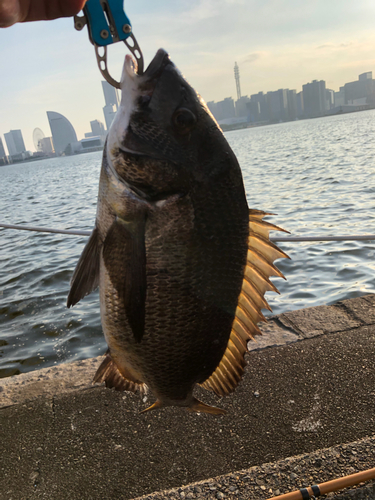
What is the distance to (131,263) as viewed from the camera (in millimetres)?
1504

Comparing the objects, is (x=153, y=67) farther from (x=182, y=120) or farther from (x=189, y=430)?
(x=189, y=430)

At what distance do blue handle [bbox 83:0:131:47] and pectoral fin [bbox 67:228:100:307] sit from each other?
69 cm

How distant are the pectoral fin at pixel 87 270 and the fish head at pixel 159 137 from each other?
1.01 ft

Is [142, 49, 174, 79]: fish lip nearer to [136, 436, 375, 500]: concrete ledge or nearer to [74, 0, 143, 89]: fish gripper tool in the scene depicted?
[74, 0, 143, 89]: fish gripper tool

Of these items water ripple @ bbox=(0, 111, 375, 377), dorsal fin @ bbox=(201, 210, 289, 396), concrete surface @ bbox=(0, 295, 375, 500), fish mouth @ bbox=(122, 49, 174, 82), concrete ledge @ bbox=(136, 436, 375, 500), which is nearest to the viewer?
fish mouth @ bbox=(122, 49, 174, 82)

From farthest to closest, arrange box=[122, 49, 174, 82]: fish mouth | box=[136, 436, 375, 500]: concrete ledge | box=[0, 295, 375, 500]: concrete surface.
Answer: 1. box=[0, 295, 375, 500]: concrete surface
2. box=[136, 436, 375, 500]: concrete ledge
3. box=[122, 49, 174, 82]: fish mouth

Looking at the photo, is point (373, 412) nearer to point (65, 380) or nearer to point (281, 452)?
point (281, 452)

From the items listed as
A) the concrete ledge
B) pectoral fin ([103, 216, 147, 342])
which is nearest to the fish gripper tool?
pectoral fin ([103, 216, 147, 342])

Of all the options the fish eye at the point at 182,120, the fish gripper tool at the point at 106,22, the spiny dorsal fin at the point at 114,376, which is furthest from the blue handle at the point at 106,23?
the spiny dorsal fin at the point at 114,376

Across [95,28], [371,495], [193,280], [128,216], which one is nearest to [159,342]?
[193,280]

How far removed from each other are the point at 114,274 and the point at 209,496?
2099 millimetres

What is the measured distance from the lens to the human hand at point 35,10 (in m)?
1.26

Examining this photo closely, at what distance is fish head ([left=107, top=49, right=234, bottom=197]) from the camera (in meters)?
1.50

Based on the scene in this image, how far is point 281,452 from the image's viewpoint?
3.21 meters
